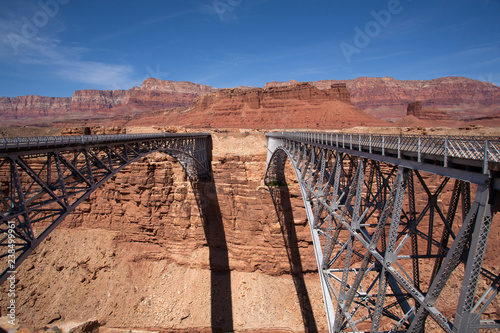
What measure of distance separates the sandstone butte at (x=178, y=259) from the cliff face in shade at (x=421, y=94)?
102737mm

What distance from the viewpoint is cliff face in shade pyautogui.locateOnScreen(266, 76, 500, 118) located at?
11231 centimetres

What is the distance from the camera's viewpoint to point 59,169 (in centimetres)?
948

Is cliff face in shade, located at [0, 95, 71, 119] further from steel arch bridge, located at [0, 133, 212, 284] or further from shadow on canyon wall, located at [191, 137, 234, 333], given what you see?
shadow on canyon wall, located at [191, 137, 234, 333]

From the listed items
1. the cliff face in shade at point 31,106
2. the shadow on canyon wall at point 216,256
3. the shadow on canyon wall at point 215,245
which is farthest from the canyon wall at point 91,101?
the shadow on canyon wall at point 216,256

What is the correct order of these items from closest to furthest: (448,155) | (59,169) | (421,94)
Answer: (448,155) → (59,169) → (421,94)

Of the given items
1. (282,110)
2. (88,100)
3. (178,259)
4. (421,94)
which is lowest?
(178,259)

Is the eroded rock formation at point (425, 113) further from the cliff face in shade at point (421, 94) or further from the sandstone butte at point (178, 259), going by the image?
the sandstone butte at point (178, 259)

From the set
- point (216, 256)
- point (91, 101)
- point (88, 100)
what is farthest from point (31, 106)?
point (216, 256)

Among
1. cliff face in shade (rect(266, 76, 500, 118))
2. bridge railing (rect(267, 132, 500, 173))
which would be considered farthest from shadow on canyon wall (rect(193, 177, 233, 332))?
cliff face in shade (rect(266, 76, 500, 118))

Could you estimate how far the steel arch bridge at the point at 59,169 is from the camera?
7.71 m

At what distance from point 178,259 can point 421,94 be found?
146 m

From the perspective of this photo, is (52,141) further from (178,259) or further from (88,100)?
(88,100)

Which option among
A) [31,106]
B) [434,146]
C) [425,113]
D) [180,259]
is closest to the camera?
[434,146]

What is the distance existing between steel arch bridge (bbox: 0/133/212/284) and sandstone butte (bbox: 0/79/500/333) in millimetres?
3321
